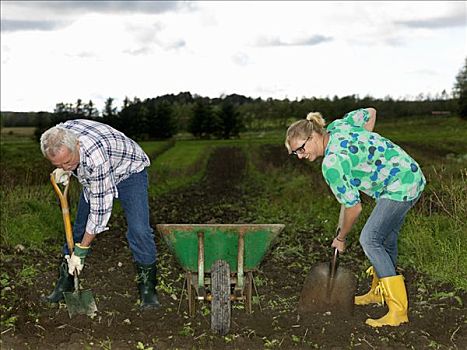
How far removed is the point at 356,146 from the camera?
4.25m

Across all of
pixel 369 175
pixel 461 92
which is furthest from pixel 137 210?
pixel 461 92

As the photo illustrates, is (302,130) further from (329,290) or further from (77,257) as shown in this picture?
(77,257)

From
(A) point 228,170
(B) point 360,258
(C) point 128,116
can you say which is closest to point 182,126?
(C) point 128,116

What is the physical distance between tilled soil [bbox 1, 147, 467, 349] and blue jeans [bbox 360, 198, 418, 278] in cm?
44

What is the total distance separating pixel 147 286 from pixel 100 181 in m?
1.08

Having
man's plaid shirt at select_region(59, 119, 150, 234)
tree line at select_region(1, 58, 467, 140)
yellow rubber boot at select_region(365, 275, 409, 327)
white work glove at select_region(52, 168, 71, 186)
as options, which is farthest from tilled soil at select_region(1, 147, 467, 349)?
tree line at select_region(1, 58, 467, 140)

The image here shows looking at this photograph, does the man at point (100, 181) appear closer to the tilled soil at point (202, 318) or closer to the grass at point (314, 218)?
the tilled soil at point (202, 318)

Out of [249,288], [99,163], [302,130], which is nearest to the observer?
[302,130]

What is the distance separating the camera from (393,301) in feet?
15.1

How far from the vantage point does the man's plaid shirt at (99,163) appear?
14.6ft

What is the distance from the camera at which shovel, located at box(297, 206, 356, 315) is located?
15.7ft

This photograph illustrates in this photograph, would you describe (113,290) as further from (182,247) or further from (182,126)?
(182,126)

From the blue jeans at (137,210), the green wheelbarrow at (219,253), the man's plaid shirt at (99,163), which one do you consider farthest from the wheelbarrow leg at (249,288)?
the man's plaid shirt at (99,163)

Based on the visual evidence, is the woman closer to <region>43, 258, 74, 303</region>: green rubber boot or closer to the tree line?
<region>43, 258, 74, 303</region>: green rubber boot
